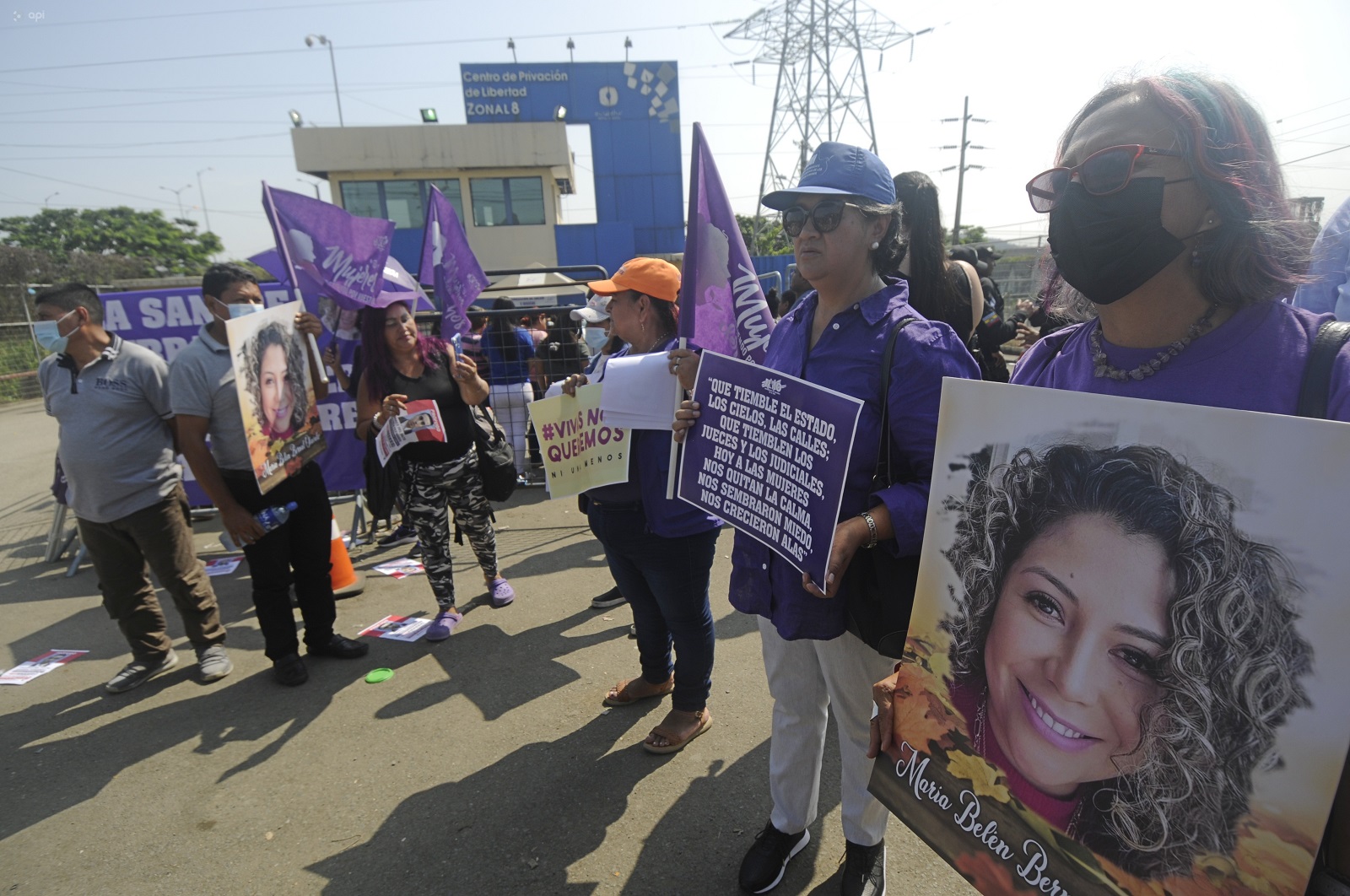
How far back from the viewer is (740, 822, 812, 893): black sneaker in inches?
86.7

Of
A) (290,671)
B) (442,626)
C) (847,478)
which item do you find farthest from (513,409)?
(847,478)

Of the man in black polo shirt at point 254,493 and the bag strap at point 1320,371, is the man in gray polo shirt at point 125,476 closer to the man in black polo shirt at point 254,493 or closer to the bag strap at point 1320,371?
the man in black polo shirt at point 254,493

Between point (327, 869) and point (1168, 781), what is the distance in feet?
8.67

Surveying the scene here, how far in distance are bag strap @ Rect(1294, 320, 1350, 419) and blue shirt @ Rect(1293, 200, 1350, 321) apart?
1.78m

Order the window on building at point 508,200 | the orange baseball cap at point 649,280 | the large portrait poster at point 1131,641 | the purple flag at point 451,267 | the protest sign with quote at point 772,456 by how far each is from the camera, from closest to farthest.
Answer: the large portrait poster at point 1131,641
the protest sign with quote at point 772,456
the orange baseball cap at point 649,280
the purple flag at point 451,267
the window on building at point 508,200

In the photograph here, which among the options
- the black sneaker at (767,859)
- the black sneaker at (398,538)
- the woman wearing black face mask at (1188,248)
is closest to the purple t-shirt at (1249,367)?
the woman wearing black face mask at (1188,248)

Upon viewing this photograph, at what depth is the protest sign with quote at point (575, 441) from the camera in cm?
288

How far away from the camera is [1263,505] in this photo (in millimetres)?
832

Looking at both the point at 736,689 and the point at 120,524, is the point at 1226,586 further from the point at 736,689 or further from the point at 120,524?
the point at 120,524

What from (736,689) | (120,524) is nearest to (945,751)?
(736,689)

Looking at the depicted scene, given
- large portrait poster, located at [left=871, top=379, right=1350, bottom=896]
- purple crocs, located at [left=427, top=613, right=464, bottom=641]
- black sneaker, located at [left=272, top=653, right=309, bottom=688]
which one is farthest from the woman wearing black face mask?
black sneaker, located at [left=272, top=653, right=309, bottom=688]

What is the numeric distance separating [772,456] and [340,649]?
3.25 meters

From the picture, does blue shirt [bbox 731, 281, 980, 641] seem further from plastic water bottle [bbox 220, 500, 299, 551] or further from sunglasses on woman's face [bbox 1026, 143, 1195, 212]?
plastic water bottle [bbox 220, 500, 299, 551]

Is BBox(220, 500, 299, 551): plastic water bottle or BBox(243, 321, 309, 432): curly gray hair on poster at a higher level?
BBox(243, 321, 309, 432): curly gray hair on poster
